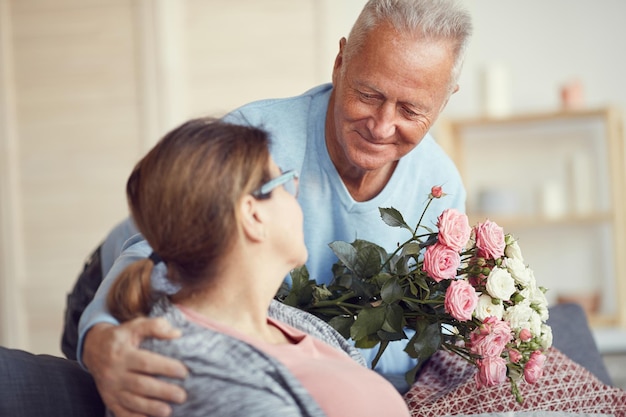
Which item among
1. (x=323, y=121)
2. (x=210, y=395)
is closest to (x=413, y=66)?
(x=323, y=121)

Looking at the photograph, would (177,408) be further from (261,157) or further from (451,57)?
(451,57)

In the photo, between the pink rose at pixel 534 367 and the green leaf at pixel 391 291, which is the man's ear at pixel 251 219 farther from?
the pink rose at pixel 534 367

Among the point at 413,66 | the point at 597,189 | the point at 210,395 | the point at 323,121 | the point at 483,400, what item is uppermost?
the point at 413,66

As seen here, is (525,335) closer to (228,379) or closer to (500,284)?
(500,284)

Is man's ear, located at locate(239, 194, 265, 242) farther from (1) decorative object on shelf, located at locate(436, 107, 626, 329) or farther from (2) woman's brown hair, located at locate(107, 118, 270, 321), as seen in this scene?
(1) decorative object on shelf, located at locate(436, 107, 626, 329)

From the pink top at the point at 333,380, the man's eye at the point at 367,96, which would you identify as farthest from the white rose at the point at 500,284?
the man's eye at the point at 367,96

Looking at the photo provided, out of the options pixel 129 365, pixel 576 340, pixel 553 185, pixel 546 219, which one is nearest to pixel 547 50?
pixel 553 185

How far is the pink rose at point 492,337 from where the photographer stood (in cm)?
160

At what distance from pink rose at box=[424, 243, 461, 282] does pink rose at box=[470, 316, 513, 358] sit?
0.11 m

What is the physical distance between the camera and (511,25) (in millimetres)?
5566

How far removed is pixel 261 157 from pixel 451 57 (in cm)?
70

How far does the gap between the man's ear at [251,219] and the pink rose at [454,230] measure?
18.7 inches

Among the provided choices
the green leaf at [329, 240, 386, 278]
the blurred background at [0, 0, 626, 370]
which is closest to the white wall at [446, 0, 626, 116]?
the blurred background at [0, 0, 626, 370]

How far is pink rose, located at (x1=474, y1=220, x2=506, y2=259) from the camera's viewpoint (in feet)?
5.53
